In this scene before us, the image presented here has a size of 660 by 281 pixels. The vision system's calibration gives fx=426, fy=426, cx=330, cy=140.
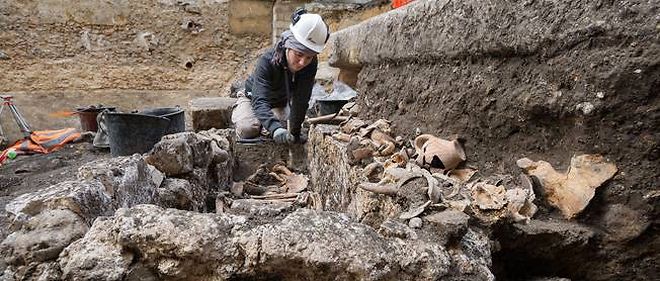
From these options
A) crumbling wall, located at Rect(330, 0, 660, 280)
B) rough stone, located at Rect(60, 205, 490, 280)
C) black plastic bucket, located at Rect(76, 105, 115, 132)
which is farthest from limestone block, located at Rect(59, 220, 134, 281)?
black plastic bucket, located at Rect(76, 105, 115, 132)

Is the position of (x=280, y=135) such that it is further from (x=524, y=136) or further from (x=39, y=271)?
(x=39, y=271)

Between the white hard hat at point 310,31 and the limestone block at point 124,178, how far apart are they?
1.53 metres

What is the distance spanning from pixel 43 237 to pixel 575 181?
147 cm

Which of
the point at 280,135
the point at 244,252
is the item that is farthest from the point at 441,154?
the point at 280,135

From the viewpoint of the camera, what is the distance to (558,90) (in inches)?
53.1

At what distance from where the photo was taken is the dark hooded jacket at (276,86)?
3367mm

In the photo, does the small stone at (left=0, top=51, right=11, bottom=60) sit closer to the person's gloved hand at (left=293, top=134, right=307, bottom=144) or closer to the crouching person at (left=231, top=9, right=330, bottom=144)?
the crouching person at (left=231, top=9, right=330, bottom=144)

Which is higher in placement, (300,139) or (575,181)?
(575,181)

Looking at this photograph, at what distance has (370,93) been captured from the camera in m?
2.84

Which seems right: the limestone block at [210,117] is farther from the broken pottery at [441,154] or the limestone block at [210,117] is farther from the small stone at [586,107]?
the small stone at [586,107]

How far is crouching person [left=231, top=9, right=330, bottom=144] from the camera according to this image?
305cm

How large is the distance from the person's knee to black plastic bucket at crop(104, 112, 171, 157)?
627 millimetres

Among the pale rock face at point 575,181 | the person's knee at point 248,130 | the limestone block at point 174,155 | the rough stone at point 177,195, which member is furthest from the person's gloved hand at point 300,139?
the pale rock face at point 575,181

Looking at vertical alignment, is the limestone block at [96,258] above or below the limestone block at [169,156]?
above
